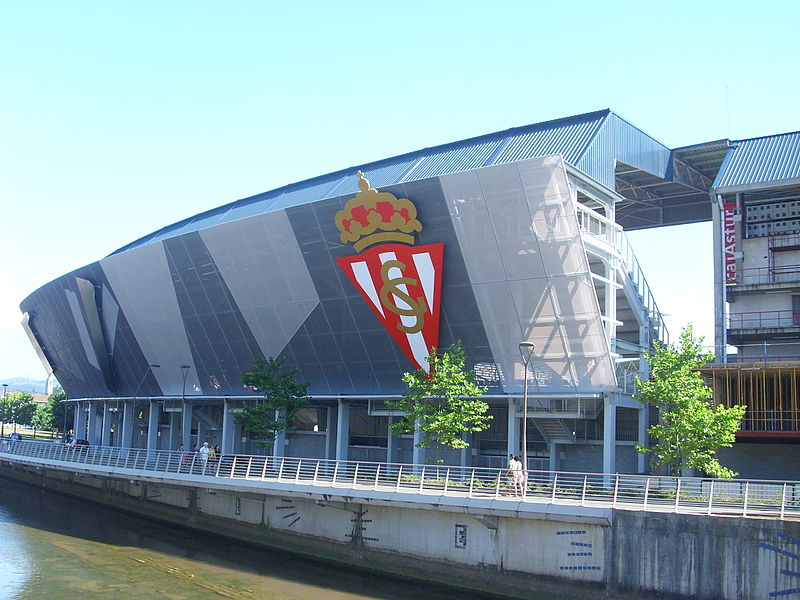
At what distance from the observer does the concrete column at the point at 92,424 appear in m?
83.4

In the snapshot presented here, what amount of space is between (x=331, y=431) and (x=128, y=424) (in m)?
27.3

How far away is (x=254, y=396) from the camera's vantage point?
5334cm

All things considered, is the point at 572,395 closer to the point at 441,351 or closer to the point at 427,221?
the point at 441,351

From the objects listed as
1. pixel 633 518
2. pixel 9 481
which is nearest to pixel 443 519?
pixel 633 518

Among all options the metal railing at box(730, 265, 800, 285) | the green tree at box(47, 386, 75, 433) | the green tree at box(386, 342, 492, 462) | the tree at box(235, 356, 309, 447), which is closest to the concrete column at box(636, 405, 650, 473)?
the green tree at box(386, 342, 492, 462)

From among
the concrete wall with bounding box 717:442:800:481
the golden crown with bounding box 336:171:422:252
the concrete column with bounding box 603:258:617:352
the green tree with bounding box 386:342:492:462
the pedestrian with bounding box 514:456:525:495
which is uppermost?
the golden crown with bounding box 336:171:422:252

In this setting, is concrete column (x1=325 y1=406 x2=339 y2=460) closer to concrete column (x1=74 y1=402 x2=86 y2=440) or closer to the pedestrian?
the pedestrian

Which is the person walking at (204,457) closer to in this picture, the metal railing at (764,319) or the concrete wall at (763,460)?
the concrete wall at (763,460)

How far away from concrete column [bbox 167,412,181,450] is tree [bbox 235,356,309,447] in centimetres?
2260

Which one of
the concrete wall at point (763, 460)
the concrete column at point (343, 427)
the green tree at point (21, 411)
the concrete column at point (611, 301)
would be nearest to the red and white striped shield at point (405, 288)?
the concrete column at point (343, 427)

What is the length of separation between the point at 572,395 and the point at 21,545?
27.7m

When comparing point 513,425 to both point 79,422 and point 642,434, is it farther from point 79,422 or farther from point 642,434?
point 79,422

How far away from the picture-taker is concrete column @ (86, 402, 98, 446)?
8338 centimetres

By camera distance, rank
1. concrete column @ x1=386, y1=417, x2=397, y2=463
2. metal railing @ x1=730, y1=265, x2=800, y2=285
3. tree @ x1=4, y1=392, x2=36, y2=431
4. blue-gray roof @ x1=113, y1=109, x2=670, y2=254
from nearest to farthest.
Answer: blue-gray roof @ x1=113, y1=109, x2=670, y2=254, metal railing @ x1=730, y1=265, x2=800, y2=285, concrete column @ x1=386, y1=417, x2=397, y2=463, tree @ x1=4, y1=392, x2=36, y2=431
